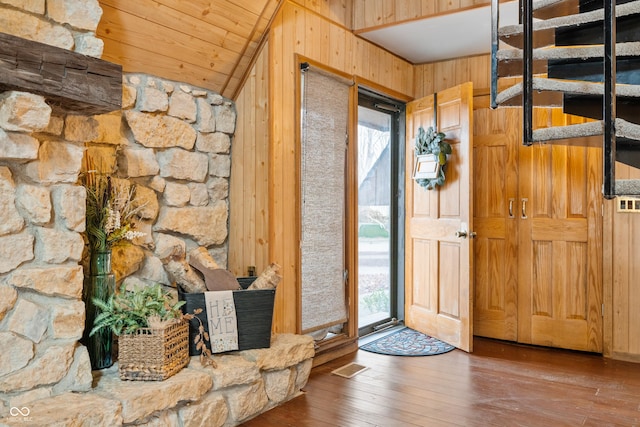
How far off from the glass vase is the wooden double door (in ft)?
10.1

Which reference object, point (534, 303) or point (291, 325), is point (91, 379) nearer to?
point (291, 325)

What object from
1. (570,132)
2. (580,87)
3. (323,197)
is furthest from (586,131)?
(323,197)

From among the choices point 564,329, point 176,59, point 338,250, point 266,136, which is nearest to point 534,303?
point 564,329

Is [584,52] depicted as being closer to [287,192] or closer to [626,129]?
[626,129]

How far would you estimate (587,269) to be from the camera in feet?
13.2

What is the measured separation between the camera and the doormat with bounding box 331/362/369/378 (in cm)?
345

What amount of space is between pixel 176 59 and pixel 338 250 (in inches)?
68.4

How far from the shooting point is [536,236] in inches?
166

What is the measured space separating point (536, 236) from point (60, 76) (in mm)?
3549

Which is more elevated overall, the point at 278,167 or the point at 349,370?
the point at 278,167

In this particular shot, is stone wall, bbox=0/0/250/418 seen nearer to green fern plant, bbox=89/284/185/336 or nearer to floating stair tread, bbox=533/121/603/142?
green fern plant, bbox=89/284/185/336

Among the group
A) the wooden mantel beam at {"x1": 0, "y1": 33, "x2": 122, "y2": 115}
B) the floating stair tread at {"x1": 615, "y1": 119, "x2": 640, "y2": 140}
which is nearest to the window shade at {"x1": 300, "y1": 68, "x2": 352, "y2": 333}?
the wooden mantel beam at {"x1": 0, "y1": 33, "x2": 122, "y2": 115}

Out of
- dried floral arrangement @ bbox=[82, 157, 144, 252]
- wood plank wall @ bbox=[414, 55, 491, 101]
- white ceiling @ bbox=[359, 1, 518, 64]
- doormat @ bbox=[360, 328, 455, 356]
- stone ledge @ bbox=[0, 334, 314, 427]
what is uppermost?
white ceiling @ bbox=[359, 1, 518, 64]

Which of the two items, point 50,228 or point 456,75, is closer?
point 50,228
